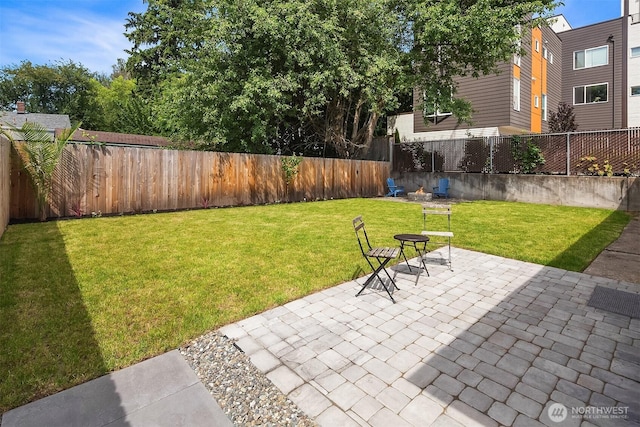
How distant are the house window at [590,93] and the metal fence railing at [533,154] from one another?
1505 centimetres

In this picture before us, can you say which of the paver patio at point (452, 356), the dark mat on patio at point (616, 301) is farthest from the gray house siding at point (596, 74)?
the paver patio at point (452, 356)

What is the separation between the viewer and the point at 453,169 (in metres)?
17.3

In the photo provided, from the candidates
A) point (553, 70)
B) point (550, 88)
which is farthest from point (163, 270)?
point (553, 70)

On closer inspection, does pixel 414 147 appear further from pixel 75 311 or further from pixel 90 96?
pixel 90 96

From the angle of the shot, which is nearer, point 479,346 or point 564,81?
point 479,346

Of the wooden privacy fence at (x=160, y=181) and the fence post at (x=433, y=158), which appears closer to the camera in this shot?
the wooden privacy fence at (x=160, y=181)

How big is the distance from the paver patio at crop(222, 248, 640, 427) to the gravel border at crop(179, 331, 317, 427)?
0.27ft

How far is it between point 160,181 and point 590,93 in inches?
1159

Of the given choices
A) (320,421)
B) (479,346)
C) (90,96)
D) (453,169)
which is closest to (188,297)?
(320,421)

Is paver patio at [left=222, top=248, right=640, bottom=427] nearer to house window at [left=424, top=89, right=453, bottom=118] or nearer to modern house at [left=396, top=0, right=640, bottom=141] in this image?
house window at [left=424, top=89, right=453, bottom=118]

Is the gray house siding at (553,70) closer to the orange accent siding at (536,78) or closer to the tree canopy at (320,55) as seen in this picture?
the orange accent siding at (536,78)

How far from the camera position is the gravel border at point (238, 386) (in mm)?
2281

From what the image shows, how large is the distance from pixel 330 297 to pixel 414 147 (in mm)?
15826

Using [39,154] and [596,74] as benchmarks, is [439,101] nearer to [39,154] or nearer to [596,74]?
[39,154]
